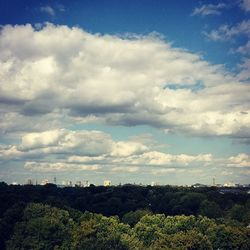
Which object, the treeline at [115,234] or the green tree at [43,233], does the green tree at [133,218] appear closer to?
the treeline at [115,234]

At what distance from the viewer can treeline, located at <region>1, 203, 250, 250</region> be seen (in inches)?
4158

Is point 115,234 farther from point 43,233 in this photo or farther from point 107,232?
point 43,233

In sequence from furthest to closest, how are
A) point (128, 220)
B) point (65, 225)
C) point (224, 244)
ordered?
point (128, 220) → point (65, 225) → point (224, 244)

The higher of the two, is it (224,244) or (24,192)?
(24,192)

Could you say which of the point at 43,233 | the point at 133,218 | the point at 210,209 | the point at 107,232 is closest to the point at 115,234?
the point at 107,232

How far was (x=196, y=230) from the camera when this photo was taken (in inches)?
4532

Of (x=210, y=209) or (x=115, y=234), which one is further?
(x=210, y=209)

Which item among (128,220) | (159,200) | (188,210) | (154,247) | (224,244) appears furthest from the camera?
(159,200)

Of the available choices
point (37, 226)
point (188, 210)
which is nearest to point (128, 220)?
point (188, 210)

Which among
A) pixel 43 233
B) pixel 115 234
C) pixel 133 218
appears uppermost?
pixel 133 218

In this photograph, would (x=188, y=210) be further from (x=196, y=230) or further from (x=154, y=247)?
(x=154, y=247)

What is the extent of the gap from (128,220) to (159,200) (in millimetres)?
46287

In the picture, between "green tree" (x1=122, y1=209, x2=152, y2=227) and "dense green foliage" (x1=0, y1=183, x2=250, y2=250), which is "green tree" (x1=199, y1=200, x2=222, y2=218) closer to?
"dense green foliage" (x1=0, y1=183, x2=250, y2=250)

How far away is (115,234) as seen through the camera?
109m
